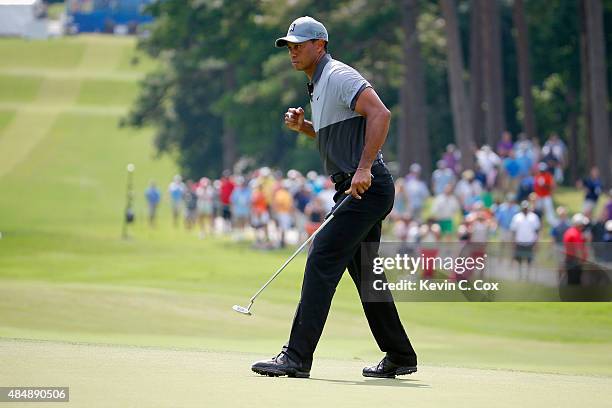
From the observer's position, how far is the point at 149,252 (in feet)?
119

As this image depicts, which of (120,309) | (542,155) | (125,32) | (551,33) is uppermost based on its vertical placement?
(125,32)

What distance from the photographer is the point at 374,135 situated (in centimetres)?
841

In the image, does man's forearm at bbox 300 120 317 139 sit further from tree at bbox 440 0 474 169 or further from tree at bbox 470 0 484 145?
tree at bbox 470 0 484 145

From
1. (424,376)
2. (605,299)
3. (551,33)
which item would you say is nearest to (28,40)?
(551,33)

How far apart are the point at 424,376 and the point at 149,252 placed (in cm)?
2791

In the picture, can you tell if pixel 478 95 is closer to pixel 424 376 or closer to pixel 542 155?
pixel 542 155

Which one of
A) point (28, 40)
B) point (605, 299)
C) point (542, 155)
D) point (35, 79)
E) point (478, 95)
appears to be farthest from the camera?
point (28, 40)

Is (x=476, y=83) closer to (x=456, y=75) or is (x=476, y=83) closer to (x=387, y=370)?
(x=456, y=75)

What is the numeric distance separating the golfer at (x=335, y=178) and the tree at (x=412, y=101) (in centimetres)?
4330

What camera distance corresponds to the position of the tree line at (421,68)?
155 feet

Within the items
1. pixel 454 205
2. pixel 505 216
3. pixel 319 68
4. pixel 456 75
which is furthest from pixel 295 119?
pixel 456 75

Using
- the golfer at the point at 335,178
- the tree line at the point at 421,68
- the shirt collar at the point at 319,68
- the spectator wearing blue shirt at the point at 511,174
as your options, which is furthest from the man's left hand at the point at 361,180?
the tree line at the point at 421,68

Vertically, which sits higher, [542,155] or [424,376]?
[542,155]

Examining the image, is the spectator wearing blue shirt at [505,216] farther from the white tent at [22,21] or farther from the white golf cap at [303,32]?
the white tent at [22,21]
